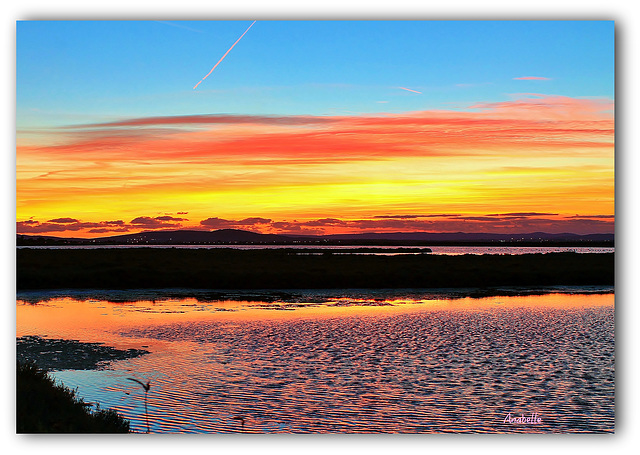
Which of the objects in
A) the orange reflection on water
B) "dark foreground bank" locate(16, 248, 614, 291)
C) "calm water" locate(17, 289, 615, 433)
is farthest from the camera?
"dark foreground bank" locate(16, 248, 614, 291)

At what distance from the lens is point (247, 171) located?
14.8 m

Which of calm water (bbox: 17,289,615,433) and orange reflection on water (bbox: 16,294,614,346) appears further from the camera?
orange reflection on water (bbox: 16,294,614,346)

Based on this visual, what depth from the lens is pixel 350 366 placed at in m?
14.2

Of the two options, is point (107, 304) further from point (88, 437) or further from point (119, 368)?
point (88, 437)

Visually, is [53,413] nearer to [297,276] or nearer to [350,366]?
[350,366]

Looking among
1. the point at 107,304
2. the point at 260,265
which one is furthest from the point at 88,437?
the point at 260,265

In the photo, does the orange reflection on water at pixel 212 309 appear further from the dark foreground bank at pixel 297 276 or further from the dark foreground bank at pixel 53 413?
the dark foreground bank at pixel 53 413

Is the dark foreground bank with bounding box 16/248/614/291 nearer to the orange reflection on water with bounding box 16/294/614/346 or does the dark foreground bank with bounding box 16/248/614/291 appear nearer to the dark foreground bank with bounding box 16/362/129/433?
the orange reflection on water with bounding box 16/294/614/346

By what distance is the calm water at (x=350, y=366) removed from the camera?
10.9 m

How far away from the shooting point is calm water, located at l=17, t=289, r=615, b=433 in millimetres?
10883

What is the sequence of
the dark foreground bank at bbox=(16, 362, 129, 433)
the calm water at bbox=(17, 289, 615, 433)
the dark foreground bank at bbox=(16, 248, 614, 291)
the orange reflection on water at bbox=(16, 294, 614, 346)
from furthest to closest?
the dark foreground bank at bbox=(16, 248, 614, 291) < the orange reflection on water at bbox=(16, 294, 614, 346) < the calm water at bbox=(17, 289, 615, 433) < the dark foreground bank at bbox=(16, 362, 129, 433)

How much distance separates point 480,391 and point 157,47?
8.37 meters

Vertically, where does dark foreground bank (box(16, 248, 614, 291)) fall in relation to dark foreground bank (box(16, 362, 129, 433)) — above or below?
above

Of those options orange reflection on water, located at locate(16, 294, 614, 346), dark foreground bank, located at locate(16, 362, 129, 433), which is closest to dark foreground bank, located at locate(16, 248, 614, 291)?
orange reflection on water, located at locate(16, 294, 614, 346)
